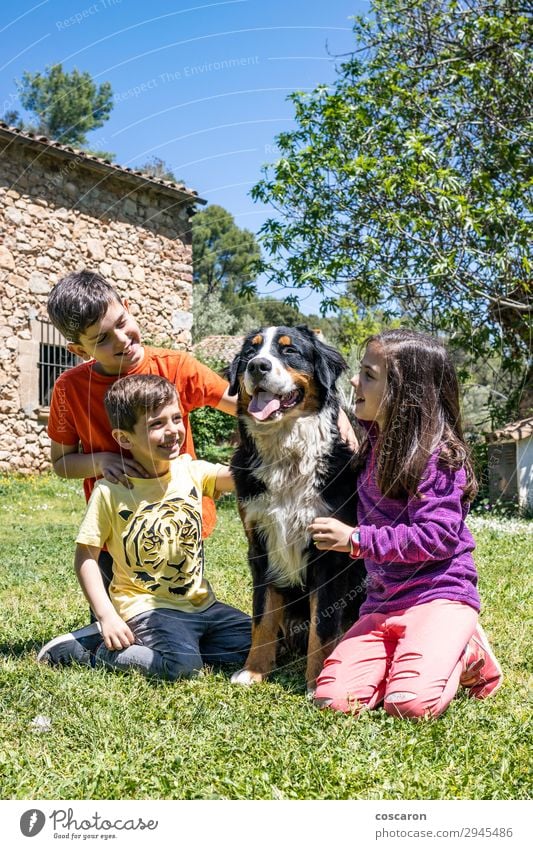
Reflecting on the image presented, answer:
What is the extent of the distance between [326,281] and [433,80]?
17.6 ft

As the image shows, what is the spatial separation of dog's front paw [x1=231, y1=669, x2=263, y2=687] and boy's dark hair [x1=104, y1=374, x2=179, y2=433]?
1.21 m

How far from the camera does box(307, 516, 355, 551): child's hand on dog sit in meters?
3.08

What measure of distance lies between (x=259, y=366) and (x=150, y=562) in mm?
1067

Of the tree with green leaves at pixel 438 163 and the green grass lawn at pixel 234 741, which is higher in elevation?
the tree with green leaves at pixel 438 163

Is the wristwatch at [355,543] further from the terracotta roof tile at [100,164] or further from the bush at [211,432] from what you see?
the bush at [211,432]

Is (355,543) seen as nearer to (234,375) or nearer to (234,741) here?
(234,741)

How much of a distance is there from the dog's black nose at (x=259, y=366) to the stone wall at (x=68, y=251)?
8.01 feet

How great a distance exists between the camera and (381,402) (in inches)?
125

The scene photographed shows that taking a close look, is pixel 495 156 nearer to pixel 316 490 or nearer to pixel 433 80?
pixel 433 80

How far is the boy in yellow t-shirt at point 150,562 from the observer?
132 inches

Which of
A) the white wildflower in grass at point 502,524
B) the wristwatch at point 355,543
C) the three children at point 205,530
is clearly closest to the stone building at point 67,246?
the three children at point 205,530
